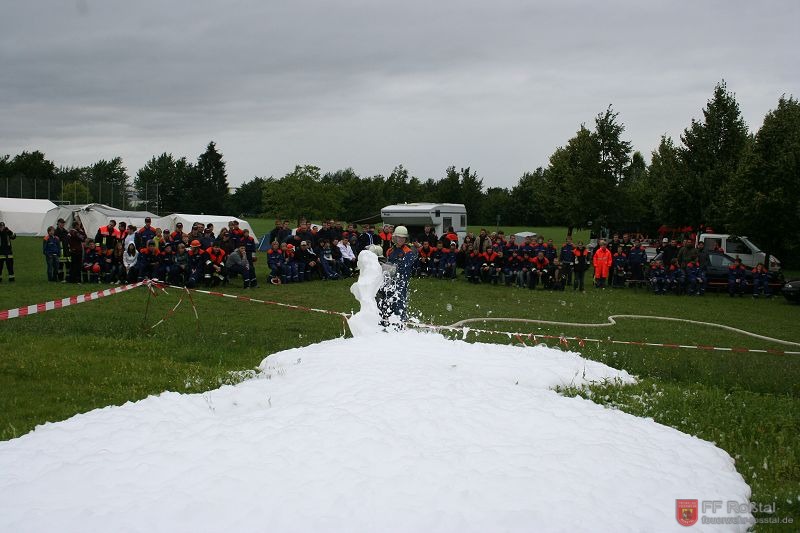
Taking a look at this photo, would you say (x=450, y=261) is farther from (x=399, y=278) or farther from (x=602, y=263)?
(x=399, y=278)

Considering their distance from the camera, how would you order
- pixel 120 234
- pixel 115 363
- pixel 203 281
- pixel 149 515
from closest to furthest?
pixel 149 515
pixel 115 363
pixel 203 281
pixel 120 234

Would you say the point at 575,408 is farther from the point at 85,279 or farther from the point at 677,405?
the point at 85,279

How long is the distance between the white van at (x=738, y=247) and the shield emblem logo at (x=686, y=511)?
26891 mm

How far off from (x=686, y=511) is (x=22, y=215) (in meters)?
57.8

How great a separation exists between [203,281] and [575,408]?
16.0 m

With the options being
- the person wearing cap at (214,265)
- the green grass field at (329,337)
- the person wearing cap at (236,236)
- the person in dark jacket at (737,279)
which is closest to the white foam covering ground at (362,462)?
the green grass field at (329,337)

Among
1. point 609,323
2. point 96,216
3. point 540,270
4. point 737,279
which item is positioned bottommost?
point 609,323

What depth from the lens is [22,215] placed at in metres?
53.6

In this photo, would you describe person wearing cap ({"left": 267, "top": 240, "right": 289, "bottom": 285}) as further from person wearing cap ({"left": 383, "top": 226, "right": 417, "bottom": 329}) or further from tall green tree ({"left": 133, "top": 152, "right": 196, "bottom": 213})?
tall green tree ({"left": 133, "top": 152, "right": 196, "bottom": 213})

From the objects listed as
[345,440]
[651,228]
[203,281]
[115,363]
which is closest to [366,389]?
[345,440]

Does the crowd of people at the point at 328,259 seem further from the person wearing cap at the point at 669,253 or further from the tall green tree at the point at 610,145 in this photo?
the tall green tree at the point at 610,145

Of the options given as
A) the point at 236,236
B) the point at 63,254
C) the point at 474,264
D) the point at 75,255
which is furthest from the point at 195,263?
the point at 474,264

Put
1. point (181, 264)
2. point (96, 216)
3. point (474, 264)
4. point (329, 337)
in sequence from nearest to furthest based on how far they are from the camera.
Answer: point (329, 337) < point (181, 264) < point (474, 264) < point (96, 216)

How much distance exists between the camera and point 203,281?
20969mm
